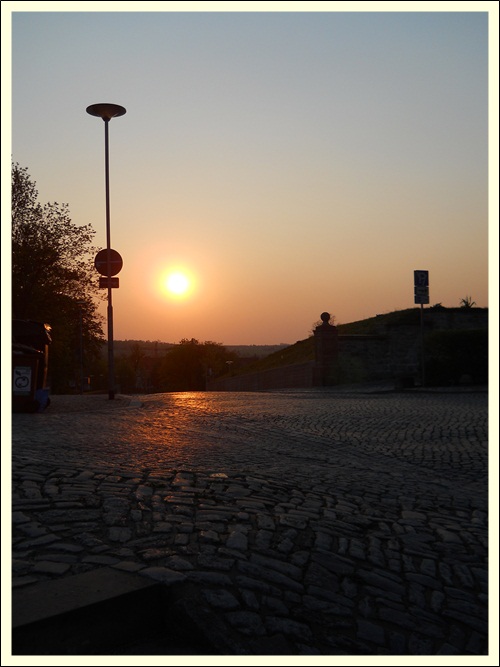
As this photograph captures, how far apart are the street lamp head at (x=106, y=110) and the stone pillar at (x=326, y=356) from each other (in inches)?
587

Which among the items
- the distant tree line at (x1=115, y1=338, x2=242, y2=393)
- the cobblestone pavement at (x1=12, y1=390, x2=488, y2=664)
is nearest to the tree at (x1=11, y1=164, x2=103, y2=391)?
the cobblestone pavement at (x1=12, y1=390, x2=488, y2=664)

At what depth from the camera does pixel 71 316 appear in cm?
4162

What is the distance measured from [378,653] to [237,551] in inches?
44.7

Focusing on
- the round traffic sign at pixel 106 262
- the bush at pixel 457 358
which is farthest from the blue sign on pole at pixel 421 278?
the round traffic sign at pixel 106 262

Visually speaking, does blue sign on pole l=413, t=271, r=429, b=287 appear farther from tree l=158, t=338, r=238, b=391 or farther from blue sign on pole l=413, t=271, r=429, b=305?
tree l=158, t=338, r=238, b=391

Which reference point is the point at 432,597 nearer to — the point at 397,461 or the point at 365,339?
the point at 397,461

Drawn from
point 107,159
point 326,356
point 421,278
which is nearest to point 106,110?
point 107,159

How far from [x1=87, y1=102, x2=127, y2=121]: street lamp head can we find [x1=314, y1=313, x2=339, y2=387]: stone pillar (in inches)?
587

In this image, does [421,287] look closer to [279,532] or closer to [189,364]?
[279,532]

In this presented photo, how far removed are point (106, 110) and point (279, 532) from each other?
16904 millimetres

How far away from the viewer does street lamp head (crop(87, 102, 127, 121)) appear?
2019cm

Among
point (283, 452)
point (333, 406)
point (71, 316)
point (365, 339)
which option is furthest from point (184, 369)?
point (283, 452)

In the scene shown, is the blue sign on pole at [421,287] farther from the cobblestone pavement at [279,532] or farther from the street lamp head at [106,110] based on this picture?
the cobblestone pavement at [279,532]

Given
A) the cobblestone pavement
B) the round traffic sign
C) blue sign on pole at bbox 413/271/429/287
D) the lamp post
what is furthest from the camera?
blue sign on pole at bbox 413/271/429/287
